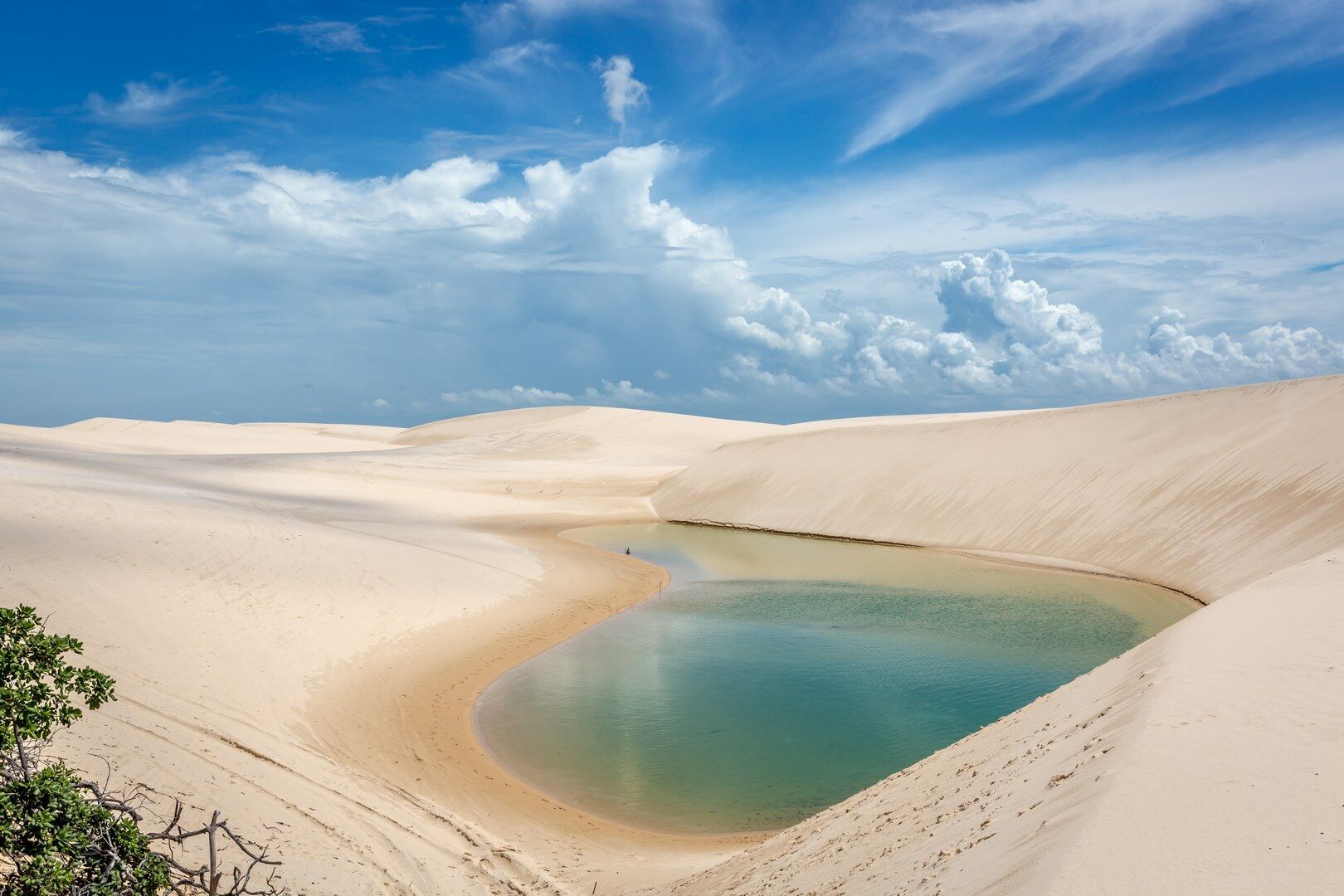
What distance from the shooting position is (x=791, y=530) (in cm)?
2895

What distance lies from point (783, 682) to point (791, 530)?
16.9 meters

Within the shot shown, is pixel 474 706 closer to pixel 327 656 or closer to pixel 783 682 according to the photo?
pixel 327 656

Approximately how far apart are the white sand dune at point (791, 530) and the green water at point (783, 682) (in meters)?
0.72

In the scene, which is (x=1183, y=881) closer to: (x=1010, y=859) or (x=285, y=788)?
(x=1010, y=859)

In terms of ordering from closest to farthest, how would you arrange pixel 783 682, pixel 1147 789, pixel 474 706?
1. pixel 1147 789
2. pixel 474 706
3. pixel 783 682

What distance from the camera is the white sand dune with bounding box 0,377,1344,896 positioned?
3.78m

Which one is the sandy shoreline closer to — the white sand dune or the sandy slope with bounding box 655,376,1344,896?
the white sand dune

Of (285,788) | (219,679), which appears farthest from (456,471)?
(285,788)

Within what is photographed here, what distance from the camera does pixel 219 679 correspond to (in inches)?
377

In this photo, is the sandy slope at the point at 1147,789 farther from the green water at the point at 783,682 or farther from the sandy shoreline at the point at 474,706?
the green water at the point at 783,682

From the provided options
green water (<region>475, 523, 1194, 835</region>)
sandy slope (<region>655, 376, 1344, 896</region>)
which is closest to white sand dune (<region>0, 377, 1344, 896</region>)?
sandy slope (<region>655, 376, 1344, 896</region>)

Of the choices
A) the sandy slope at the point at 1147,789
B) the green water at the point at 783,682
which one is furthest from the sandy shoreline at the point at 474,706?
the sandy slope at the point at 1147,789

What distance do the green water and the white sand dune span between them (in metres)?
0.72

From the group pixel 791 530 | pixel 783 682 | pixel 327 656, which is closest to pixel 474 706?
pixel 327 656
